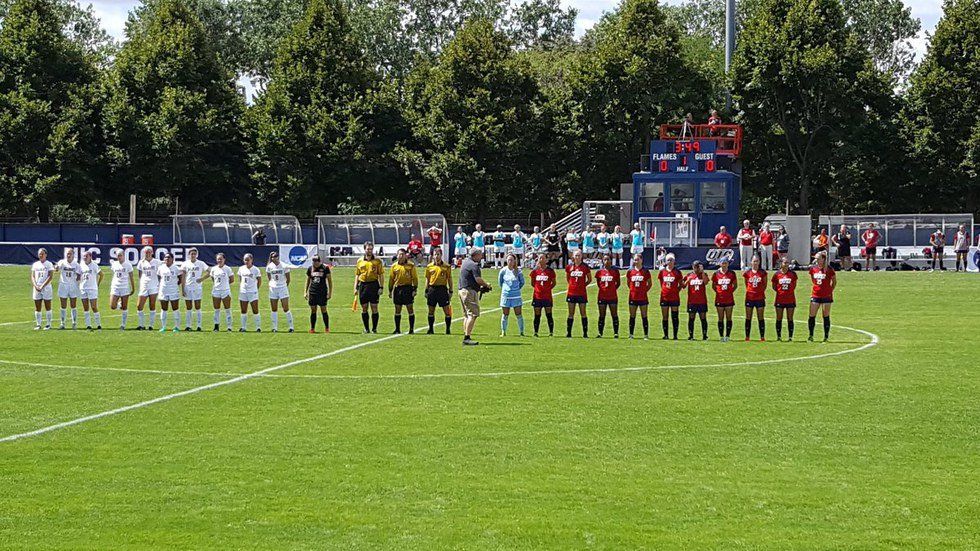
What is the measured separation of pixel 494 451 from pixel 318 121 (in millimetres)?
54637

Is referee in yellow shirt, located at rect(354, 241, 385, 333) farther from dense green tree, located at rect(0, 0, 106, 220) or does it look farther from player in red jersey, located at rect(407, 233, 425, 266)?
dense green tree, located at rect(0, 0, 106, 220)

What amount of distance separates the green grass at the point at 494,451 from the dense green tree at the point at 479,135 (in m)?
41.6

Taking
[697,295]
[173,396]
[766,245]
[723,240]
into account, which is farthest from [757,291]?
[723,240]

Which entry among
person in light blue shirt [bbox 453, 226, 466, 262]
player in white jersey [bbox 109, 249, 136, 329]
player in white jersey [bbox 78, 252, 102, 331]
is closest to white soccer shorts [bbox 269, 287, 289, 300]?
player in white jersey [bbox 109, 249, 136, 329]

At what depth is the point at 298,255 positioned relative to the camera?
2170 inches

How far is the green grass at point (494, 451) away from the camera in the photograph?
10828 mm

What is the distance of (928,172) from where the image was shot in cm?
6412

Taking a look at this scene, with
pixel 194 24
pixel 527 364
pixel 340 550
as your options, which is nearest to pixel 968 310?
pixel 527 364

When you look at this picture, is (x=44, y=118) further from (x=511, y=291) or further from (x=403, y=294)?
(x=511, y=291)

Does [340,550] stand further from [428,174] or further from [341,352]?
[428,174]

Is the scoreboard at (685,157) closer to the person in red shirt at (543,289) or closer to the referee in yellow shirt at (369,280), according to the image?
the person in red shirt at (543,289)

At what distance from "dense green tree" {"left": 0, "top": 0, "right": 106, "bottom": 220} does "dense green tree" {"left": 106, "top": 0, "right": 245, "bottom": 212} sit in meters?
1.54

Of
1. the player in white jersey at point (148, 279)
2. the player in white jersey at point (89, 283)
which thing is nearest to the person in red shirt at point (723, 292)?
the player in white jersey at point (148, 279)

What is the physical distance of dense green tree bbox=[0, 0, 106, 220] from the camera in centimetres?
6475
